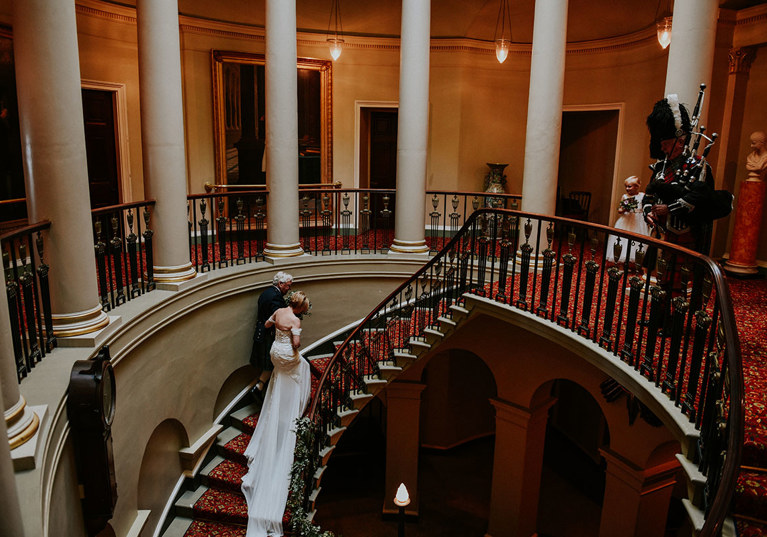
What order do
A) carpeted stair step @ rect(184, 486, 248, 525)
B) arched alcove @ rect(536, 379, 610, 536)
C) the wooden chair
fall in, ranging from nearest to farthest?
carpeted stair step @ rect(184, 486, 248, 525) → arched alcove @ rect(536, 379, 610, 536) → the wooden chair

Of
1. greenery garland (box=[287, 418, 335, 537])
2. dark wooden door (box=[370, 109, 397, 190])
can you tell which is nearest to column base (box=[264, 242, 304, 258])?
greenery garland (box=[287, 418, 335, 537])

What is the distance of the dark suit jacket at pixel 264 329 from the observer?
739 cm

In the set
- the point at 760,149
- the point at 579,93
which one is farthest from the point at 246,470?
the point at 579,93

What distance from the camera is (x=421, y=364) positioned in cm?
991

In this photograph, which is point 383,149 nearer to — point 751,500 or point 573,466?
point 573,466

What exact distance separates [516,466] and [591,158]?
690 cm

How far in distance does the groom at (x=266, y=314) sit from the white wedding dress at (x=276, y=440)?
69cm

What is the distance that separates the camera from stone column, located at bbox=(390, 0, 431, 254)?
834 centimetres

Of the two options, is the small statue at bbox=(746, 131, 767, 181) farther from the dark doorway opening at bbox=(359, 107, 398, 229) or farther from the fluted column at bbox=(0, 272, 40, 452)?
the fluted column at bbox=(0, 272, 40, 452)

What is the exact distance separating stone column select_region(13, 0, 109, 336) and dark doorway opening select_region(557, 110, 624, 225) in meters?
9.62

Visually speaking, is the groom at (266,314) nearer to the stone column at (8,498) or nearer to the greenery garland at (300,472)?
the greenery garland at (300,472)

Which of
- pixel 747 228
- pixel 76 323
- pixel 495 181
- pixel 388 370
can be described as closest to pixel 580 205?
pixel 495 181

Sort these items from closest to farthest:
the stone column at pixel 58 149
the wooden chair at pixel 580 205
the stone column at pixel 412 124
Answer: the stone column at pixel 58 149, the stone column at pixel 412 124, the wooden chair at pixel 580 205

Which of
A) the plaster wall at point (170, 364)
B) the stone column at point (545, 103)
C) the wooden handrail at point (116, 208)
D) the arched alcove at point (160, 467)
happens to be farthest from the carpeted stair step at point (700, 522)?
the wooden handrail at point (116, 208)
